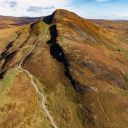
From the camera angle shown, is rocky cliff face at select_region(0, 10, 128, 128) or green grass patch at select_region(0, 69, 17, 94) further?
green grass patch at select_region(0, 69, 17, 94)

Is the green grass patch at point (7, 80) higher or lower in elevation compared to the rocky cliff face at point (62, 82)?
higher

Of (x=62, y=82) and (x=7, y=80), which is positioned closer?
(x=7, y=80)

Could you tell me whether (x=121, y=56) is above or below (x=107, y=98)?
below

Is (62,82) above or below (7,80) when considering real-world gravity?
below

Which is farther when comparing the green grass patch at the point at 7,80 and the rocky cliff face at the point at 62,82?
the green grass patch at the point at 7,80

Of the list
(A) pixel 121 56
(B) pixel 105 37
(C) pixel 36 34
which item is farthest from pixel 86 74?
(B) pixel 105 37

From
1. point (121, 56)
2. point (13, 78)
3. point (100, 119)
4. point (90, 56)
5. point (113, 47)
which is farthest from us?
point (113, 47)

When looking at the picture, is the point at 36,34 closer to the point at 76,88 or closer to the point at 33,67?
the point at 33,67

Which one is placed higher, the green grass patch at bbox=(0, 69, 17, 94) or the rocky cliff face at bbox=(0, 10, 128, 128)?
the green grass patch at bbox=(0, 69, 17, 94)
